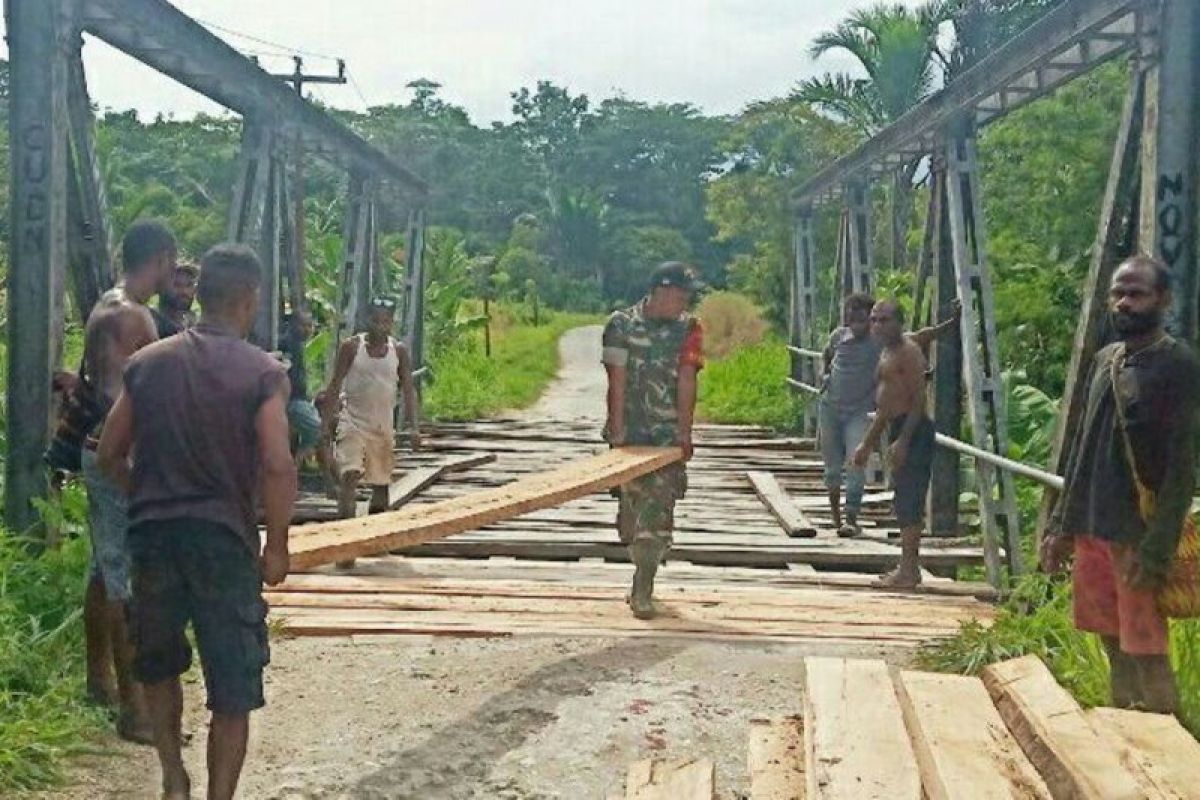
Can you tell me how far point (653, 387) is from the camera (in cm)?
660

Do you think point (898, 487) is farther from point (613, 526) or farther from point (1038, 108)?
point (1038, 108)

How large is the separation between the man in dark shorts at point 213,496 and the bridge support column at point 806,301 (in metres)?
13.3

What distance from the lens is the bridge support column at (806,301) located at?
1680 centimetres

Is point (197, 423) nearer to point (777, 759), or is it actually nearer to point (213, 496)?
point (213, 496)

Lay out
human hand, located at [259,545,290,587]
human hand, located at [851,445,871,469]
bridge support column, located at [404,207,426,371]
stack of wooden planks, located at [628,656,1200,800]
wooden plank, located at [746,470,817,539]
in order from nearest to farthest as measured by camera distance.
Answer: stack of wooden planks, located at [628,656,1200,800] < human hand, located at [259,545,290,587] < human hand, located at [851,445,871,469] < wooden plank, located at [746,470,817,539] < bridge support column, located at [404,207,426,371]

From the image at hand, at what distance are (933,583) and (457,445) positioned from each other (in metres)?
8.34

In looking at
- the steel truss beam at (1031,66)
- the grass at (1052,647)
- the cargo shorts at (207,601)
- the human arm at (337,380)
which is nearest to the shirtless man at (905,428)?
the grass at (1052,647)

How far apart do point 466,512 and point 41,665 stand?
64.6 inches

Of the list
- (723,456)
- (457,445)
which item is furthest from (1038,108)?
(457,445)

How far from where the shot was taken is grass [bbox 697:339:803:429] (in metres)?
18.8

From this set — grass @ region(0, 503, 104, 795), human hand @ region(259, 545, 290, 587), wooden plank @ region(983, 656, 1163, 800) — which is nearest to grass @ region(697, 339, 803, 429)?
grass @ region(0, 503, 104, 795)

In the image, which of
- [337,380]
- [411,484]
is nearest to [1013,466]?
[337,380]

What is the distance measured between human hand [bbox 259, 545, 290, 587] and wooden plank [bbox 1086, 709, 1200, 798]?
2195 mm

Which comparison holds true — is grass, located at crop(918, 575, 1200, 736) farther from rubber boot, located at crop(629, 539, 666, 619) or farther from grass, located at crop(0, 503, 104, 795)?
grass, located at crop(0, 503, 104, 795)
